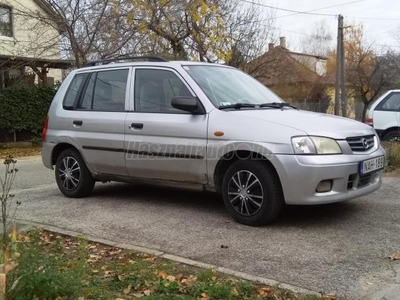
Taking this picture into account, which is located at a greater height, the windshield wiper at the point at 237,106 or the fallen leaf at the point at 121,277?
the windshield wiper at the point at 237,106

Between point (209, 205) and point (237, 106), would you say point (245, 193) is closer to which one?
point (237, 106)

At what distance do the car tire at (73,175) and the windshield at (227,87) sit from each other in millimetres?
2165

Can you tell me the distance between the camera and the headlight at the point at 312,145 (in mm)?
4491

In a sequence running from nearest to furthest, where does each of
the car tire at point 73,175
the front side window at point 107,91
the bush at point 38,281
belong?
the bush at point 38,281, the front side window at point 107,91, the car tire at point 73,175

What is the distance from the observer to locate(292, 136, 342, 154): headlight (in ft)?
14.7

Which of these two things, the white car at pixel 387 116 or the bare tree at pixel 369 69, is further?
the bare tree at pixel 369 69

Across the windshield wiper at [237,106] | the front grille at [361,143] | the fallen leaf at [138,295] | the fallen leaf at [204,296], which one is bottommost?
the fallen leaf at [138,295]

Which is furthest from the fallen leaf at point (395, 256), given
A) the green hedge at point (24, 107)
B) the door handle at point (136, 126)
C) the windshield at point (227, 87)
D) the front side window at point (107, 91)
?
the green hedge at point (24, 107)

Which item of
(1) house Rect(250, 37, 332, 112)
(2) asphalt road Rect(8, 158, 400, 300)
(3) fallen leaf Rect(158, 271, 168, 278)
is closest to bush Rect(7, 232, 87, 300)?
(3) fallen leaf Rect(158, 271, 168, 278)

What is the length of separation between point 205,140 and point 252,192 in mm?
792

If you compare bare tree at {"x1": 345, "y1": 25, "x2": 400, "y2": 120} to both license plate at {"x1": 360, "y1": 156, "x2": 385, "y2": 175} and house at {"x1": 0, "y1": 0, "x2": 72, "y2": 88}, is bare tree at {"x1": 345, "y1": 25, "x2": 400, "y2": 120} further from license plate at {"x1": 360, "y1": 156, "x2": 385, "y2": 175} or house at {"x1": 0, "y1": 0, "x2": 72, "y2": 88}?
license plate at {"x1": 360, "y1": 156, "x2": 385, "y2": 175}

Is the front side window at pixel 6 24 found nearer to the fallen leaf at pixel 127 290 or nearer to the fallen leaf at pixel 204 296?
the fallen leaf at pixel 127 290

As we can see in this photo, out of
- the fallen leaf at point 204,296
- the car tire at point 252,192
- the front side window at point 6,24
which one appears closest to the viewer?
the fallen leaf at point 204,296

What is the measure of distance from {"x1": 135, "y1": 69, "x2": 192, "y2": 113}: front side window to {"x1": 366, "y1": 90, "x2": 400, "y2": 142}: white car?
7.14m
